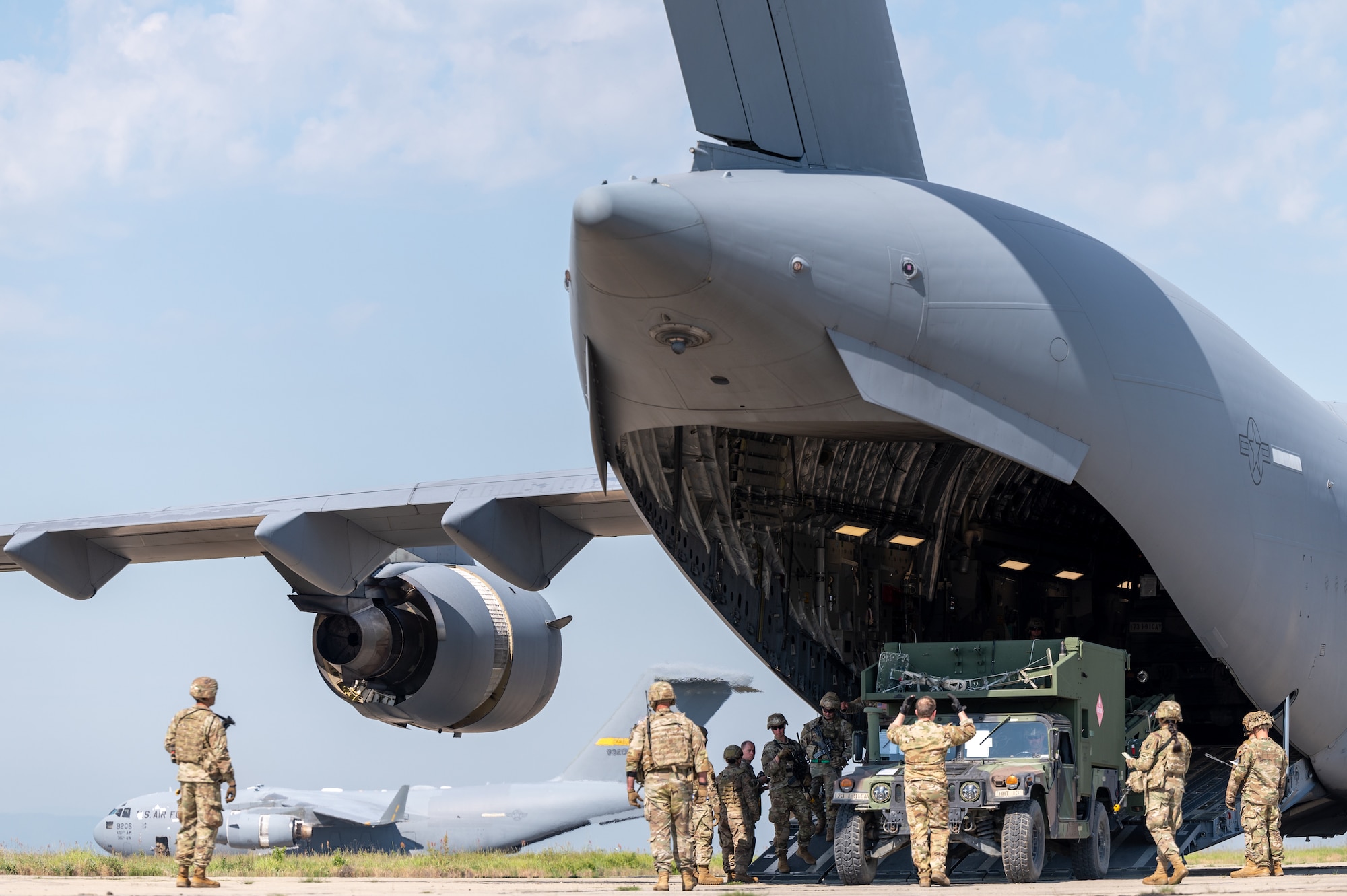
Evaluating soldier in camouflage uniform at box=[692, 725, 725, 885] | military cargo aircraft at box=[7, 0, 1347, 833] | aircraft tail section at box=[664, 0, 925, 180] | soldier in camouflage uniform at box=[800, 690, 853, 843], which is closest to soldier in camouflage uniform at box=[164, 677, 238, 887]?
soldier in camouflage uniform at box=[692, 725, 725, 885]

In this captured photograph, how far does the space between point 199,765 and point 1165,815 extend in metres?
5.99

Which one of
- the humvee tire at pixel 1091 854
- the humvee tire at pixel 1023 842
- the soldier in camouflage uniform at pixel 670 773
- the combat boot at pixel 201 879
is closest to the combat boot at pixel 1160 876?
the humvee tire at pixel 1091 854

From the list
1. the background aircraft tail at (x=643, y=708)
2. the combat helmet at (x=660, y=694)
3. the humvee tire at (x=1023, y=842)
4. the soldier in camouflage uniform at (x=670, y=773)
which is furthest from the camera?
the background aircraft tail at (x=643, y=708)

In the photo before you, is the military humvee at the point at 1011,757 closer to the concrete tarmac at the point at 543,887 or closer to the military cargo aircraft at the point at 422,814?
the concrete tarmac at the point at 543,887

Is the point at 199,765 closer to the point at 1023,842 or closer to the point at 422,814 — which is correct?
the point at 1023,842

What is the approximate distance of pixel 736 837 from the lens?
35.8 feet

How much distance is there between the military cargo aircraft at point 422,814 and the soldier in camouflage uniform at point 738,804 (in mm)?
15042

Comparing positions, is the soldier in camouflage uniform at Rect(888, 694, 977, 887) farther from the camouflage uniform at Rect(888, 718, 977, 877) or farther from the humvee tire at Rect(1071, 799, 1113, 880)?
the humvee tire at Rect(1071, 799, 1113, 880)

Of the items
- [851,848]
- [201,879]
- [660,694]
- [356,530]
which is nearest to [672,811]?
[660,694]

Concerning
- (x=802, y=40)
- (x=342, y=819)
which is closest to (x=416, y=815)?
(x=342, y=819)

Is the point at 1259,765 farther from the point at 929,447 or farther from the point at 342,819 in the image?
the point at 342,819

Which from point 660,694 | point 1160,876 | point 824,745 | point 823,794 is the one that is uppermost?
point 660,694

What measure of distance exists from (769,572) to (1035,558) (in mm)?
3046

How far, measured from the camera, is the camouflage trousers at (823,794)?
34.7 feet
